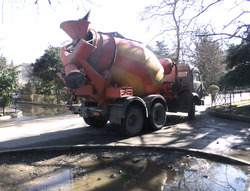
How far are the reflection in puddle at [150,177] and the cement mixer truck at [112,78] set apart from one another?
7.75 feet

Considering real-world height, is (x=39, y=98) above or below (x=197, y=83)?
below

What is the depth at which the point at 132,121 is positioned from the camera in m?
7.58

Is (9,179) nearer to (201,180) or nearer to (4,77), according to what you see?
(201,180)

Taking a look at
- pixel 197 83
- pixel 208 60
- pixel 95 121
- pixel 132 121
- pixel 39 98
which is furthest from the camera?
pixel 39 98

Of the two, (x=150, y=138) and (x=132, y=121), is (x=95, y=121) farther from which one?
(x=150, y=138)

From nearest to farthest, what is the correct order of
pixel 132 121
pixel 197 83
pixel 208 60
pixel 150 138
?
pixel 150 138 → pixel 132 121 → pixel 197 83 → pixel 208 60

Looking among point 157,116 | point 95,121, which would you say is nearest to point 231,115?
point 157,116

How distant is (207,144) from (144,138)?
1.91 m

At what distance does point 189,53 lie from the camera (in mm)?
23875

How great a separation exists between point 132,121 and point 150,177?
3506 millimetres

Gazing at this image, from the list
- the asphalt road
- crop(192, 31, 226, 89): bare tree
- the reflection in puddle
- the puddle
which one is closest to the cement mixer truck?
the asphalt road

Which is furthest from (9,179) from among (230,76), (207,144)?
(230,76)

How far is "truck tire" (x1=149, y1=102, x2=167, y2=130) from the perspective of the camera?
818 cm

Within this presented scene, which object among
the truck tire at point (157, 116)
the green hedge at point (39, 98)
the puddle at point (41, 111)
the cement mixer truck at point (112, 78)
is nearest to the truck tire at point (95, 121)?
the cement mixer truck at point (112, 78)
